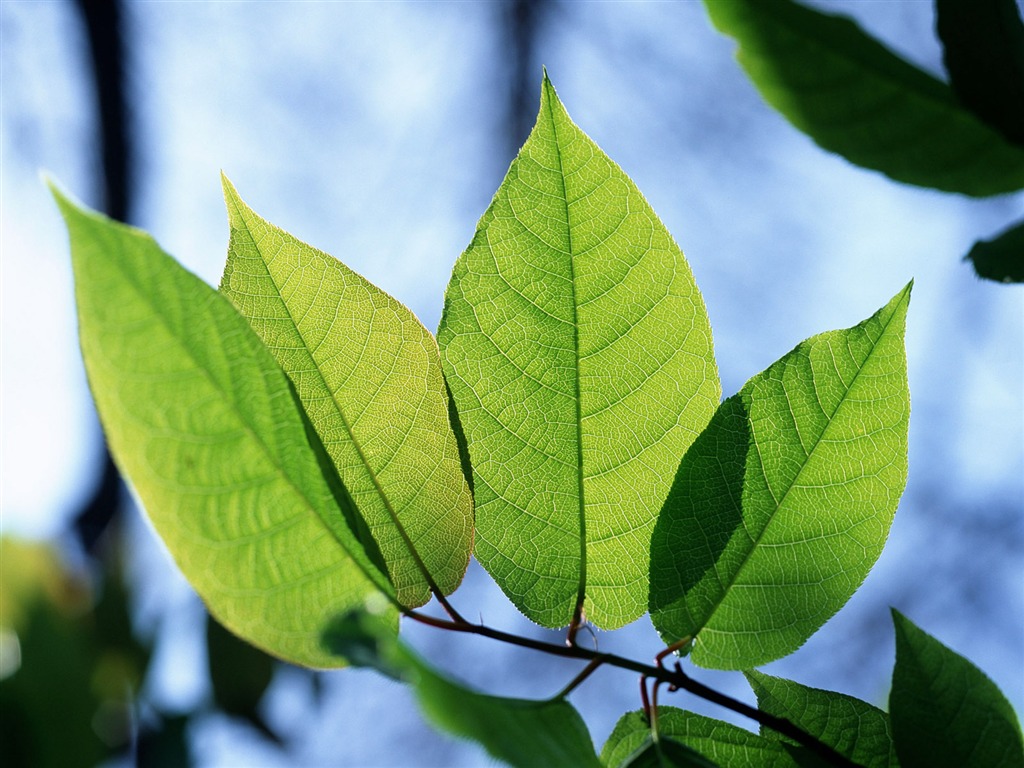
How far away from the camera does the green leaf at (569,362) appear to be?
51 centimetres

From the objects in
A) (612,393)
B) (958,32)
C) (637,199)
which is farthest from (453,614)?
(958,32)

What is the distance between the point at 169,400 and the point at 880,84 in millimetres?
349

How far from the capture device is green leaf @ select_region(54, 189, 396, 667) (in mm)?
376

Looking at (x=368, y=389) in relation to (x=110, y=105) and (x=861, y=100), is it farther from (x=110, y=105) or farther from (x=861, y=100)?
(x=110, y=105)

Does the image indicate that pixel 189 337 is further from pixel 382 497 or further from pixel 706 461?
pixel 706 461

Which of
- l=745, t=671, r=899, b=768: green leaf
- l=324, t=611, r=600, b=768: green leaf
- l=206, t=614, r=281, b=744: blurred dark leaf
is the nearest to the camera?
l=324, t=611, r=600, b=768: green leaf

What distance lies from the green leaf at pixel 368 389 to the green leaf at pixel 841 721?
0.22 meters

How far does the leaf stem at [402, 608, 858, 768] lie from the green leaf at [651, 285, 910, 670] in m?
0.04

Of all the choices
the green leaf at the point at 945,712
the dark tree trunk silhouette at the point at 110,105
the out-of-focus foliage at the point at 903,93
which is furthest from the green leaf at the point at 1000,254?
the dark tree trunk silhouette at the point at 110,105

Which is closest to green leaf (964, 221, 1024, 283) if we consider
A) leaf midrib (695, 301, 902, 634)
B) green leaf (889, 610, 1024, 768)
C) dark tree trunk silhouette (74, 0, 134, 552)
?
leaf midrib (695, 301, 902, 634)

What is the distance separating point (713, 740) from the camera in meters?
0.54

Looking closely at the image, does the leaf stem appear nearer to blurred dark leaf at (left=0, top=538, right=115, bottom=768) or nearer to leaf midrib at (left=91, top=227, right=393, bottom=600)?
leaf midrib at (left=91, top=227, right=393, bottom=600)

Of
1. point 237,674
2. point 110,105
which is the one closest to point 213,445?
point 237,674

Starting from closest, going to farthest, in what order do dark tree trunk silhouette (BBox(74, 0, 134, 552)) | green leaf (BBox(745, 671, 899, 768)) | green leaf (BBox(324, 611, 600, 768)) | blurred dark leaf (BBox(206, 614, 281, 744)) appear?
green leaf (BBox(324, 611, 600, 768)) < blurred dark leaf (BBox(206, 614, 281, 744)) < green leaf (BBox(745, 671, 899, 768)) < dark tree trunk silhouette (BBox(74, 0, 134, 552))
